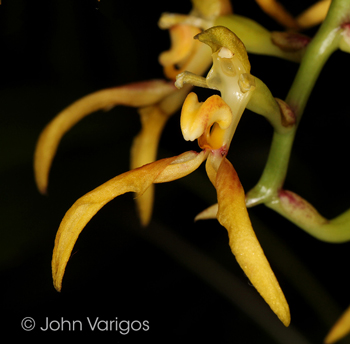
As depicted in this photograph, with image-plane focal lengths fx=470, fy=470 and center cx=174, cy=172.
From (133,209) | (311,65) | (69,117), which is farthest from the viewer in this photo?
(133,209)

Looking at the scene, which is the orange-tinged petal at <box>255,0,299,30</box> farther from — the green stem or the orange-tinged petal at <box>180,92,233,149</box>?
the orange-tinged petal at <box>180,92,233,149</box>

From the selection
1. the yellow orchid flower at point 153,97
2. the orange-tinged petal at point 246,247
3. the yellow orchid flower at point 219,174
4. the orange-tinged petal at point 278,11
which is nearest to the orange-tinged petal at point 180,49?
the yellow orchid flower at point 153,97

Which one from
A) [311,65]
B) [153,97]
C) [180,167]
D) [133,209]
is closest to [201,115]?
[180,167]

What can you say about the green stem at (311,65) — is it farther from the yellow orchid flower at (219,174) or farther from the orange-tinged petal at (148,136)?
the orange-tinged petal at (148,136)

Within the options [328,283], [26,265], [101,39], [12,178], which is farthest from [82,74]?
[328,283]

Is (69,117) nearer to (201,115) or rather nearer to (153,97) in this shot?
(153,97)

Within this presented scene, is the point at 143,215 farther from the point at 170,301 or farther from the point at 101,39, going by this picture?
the point at 101,39
